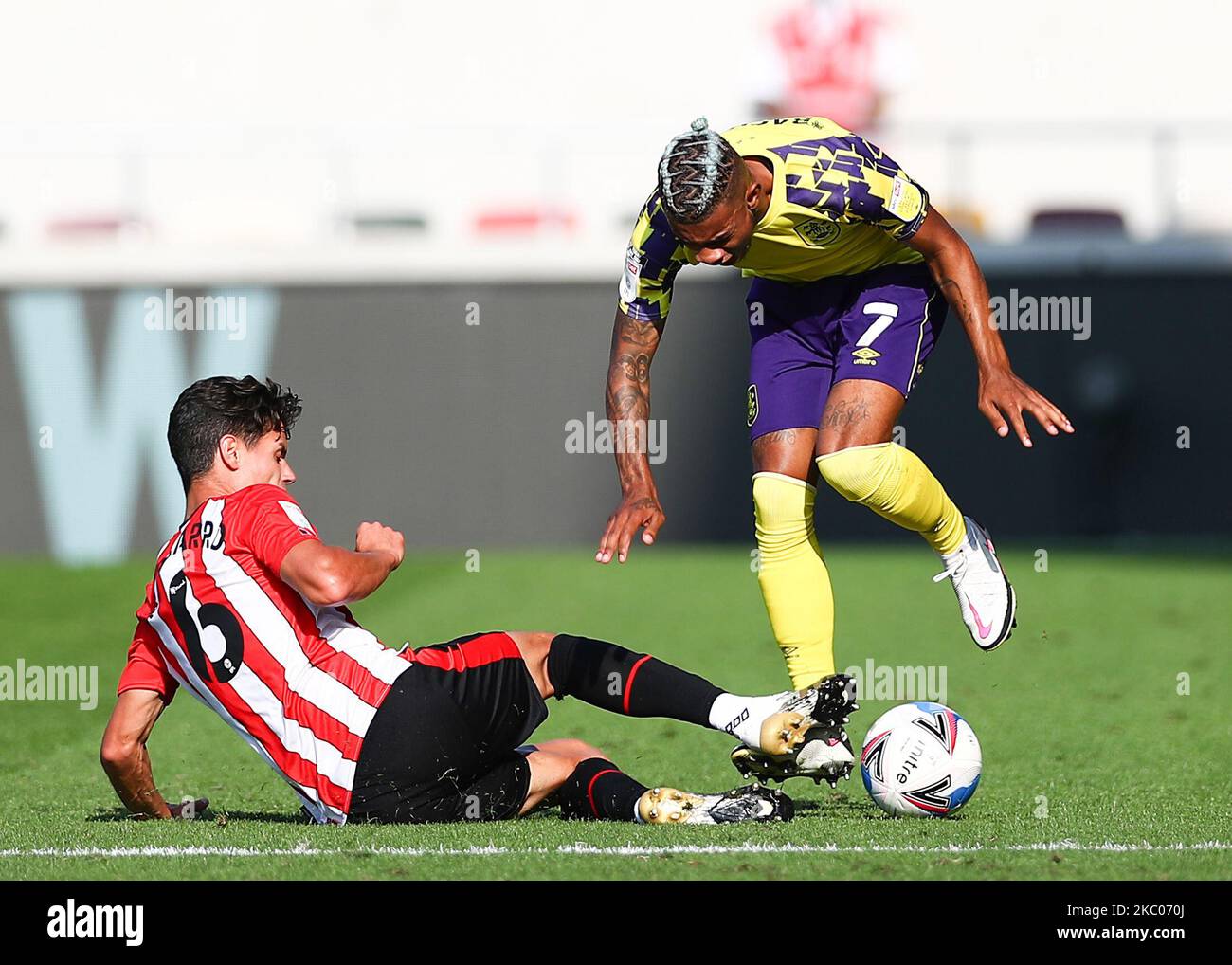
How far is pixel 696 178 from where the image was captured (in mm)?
5402

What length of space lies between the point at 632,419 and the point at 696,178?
3.44ft

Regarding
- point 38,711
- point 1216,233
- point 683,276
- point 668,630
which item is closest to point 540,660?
point 38,711

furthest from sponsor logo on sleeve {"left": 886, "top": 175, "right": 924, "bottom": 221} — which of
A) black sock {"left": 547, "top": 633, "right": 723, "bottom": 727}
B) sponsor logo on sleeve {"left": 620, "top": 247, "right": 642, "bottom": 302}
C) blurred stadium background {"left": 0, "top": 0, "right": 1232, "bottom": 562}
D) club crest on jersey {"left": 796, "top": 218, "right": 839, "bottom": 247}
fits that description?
blurred stadium background {"left": 0, "top": 0, "right": 1232, "bottom": 562}

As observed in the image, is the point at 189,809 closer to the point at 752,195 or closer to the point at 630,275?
the point at 630,275

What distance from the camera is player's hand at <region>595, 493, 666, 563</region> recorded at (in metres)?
5.60

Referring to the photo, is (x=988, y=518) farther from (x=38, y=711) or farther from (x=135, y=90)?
(x=135, y=90)

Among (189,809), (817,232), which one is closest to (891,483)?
(817,232)

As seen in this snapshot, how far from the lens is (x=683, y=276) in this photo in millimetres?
15672

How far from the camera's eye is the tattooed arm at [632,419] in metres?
5.81

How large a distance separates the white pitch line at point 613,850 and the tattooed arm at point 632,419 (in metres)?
1.18

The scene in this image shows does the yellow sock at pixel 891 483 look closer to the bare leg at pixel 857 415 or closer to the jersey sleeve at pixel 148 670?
the bare leg at pixel 857 415

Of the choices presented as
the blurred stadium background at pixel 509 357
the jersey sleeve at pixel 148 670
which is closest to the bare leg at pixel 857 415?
the jersey sleeve at pixel 148 670

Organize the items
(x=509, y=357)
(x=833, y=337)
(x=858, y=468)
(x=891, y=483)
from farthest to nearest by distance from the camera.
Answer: (x=509, y=357) < (x=833, y=337) < (x=891, y=483) < (x=858, y=468)

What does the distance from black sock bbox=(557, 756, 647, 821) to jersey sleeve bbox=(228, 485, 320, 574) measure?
1163 mm
